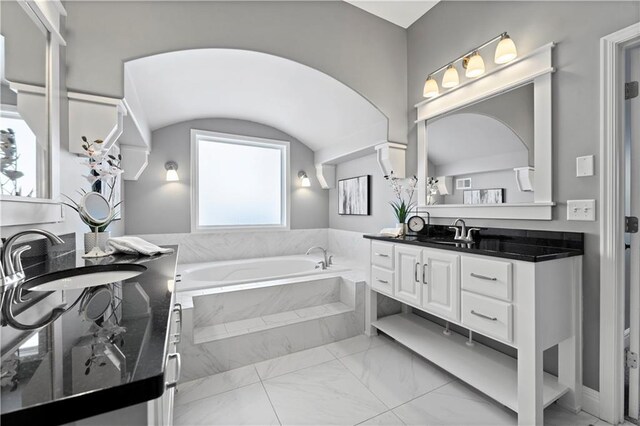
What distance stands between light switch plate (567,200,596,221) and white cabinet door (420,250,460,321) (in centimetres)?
73

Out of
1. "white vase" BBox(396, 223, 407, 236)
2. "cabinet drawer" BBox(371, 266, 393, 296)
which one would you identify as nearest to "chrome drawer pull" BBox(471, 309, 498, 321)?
"cabinet drawer" BBox(371, 266, 393, 296)

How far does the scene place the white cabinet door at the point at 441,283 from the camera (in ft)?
5.76

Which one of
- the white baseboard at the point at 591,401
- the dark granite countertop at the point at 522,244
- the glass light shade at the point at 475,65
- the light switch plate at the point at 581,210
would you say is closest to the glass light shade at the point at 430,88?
the glass light shade at the point at 475,65

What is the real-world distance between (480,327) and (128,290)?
1803 millimetres

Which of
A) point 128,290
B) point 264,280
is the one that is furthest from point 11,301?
point 264,280

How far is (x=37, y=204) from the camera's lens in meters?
1.34

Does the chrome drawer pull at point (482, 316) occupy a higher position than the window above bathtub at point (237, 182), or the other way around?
the window above bathtub at point (237, 182)

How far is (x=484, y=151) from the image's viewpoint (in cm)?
214

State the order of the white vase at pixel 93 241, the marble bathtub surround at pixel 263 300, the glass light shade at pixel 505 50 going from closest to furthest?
the white vase at pixel 93 241, the glass light shade at pixel 505 50, the marble bathtub surround at pixel 263 300

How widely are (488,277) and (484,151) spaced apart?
1091 millimetres

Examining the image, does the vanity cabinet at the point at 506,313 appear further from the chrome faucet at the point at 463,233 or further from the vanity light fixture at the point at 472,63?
the vanity light fixture at the point at 472,63

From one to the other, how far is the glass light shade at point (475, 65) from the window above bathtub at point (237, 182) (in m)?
2.58

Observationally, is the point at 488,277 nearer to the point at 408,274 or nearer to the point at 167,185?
the point at 408,274

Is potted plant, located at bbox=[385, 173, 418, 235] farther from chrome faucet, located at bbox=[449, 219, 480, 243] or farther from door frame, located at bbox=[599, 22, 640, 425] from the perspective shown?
door frame, located at bbox=[599, 22, 640, 425]
